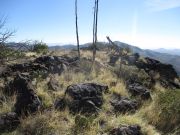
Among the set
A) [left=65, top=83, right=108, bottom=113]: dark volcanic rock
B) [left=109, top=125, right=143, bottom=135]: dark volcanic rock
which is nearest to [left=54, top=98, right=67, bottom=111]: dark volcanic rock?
A: [left=65, top=83, right=108, bottom=113]: dark volcanic rock

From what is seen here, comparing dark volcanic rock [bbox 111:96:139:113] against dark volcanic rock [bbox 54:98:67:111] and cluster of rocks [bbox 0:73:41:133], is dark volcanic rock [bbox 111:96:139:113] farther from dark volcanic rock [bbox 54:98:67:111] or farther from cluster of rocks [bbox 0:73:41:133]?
cluster of rocks [bbox 0:73:41:133]

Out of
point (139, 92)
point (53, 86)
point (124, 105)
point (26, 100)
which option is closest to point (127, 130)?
point (124, 105)

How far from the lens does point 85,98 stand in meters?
12.2

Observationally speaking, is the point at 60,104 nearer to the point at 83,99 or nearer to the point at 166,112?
the point at 83,99

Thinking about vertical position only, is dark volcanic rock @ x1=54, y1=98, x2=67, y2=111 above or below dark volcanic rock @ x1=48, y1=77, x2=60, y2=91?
below

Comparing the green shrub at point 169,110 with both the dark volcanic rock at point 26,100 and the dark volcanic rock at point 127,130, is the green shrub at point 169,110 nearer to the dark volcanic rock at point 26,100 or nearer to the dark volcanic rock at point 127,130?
the dark volcanic rock at point 127,130

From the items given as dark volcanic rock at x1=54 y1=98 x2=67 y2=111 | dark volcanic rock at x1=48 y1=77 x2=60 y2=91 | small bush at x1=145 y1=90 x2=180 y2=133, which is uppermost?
dark volcanic rock at x1=48 y1=77 x2=60 y2=91

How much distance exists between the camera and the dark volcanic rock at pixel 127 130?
982 cm

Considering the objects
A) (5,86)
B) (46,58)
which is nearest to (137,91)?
(5,86)

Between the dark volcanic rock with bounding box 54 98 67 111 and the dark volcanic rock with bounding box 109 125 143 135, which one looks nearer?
the dark volcanic rock with bounding box 109 125 143 135

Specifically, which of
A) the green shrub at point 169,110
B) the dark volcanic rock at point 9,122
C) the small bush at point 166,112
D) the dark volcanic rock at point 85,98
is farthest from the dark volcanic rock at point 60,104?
the green shrub at point 169,110

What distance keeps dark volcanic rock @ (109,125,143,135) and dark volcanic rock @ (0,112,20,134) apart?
3.32m

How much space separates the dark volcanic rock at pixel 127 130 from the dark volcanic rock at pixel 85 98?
1983 mm

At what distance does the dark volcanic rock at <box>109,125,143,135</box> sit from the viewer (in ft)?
32.2
